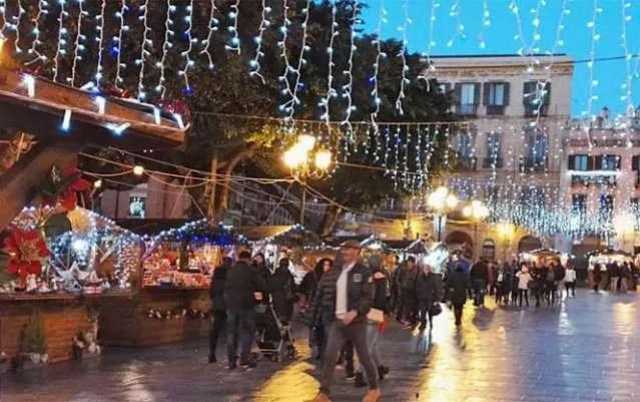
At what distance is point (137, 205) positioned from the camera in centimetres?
3431

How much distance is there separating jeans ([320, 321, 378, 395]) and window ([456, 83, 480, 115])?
161ft

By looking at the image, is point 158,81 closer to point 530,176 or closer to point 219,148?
point 219,148

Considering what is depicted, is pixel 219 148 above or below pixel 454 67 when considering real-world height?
below

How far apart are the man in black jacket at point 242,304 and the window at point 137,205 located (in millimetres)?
21374

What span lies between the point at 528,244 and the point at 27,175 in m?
54.7

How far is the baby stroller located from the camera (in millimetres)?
13383

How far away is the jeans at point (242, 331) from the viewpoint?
41.2 ft

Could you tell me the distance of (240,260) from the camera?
42.1 feet

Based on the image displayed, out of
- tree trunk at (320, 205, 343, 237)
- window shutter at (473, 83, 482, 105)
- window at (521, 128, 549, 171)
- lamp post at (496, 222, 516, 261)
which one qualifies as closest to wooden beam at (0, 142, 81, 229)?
tree trunk at (320, 205, 343, 237)

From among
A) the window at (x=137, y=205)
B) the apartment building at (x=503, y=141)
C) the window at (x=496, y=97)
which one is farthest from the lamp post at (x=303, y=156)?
the window at (x=496, y=97)

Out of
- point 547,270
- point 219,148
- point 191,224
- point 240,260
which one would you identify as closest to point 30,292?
point 240,260

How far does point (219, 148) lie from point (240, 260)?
9059mm

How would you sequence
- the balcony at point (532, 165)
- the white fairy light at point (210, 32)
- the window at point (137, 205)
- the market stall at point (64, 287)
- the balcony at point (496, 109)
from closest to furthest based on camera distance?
the market stall at point (64, 287) → the white fairy light at point (210, 32) → the window at point (137, 205) → the balcony at point (532, 165) → the balcony at point (496, 109)

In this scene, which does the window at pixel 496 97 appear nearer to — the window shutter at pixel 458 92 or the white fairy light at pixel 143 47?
the window shutter at pixel 458 92
